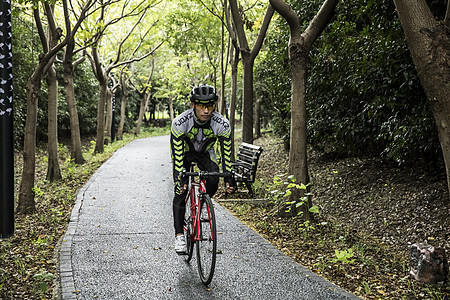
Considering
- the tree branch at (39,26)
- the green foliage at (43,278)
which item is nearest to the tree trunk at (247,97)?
the tree branch at (39,26)

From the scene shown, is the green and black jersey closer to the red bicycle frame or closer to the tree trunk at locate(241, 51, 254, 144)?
the red bicycle frame

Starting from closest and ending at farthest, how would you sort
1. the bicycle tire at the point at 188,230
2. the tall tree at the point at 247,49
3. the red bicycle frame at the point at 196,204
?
the red bicycle frame at the point at 196,204
the bicycle tire at the point at 188,230
the tall tree at the point at 247,49

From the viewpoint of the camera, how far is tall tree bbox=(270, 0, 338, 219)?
→ 7801 mm

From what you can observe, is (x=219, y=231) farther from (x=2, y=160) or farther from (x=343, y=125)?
(x=343, y=125)

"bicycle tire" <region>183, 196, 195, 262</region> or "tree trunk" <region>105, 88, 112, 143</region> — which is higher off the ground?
"tree trunk" <region>105, 88, 112, 143</region>

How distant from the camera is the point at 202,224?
5.14m

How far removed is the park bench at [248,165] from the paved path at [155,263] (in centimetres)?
108

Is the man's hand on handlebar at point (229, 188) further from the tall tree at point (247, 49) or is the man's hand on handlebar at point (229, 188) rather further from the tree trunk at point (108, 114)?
the tree trunk at point (108, 114)

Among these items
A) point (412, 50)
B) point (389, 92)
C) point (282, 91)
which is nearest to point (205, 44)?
point (282, 91)

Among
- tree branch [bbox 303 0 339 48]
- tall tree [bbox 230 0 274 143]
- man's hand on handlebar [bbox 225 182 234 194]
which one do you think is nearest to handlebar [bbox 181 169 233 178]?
man's hand on handlebar [bbox 225 182 234 194]

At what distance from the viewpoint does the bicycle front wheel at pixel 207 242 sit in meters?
4.82

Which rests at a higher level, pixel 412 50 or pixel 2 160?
pixel 412 50

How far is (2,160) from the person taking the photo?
6152 millimetres

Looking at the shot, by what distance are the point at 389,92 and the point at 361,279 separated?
4.42 metres
